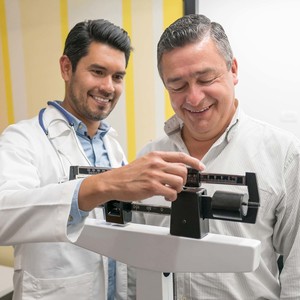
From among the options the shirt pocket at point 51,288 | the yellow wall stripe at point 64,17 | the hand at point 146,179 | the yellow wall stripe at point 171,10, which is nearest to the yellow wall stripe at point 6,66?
the yellow wall stripe at point 64,17

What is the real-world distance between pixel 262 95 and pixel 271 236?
133 cm

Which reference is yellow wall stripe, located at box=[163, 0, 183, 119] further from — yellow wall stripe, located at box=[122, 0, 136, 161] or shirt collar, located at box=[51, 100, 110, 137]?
shirt collar, located at box=[51, 100, 110, 137]

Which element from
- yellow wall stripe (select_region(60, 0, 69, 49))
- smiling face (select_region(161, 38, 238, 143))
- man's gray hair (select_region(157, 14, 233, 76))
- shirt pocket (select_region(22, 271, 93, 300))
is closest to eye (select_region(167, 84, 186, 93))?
smiling face (select_region(161, 38, 238, 143))

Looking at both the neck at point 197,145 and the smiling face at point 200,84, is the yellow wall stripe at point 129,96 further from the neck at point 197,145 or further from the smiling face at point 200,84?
the smiling face at point 200,84

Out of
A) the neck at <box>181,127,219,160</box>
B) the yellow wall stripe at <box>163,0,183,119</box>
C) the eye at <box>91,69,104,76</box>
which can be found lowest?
the neck at <box>181,127,219,160</box>

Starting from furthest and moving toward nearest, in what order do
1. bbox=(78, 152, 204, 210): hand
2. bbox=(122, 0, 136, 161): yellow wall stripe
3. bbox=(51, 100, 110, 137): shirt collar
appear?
bbox=(122, 0, 136, 161): yellow wall stripe, bbox=(51, 100, 110, 137): shirt collar, bbox=(78, 152, 204, 210): hand

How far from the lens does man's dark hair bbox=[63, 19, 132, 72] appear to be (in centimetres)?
146

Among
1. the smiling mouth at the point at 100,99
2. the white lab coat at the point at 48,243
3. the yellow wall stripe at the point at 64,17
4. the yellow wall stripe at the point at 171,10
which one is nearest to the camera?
the white lab coat at the point at 48,243

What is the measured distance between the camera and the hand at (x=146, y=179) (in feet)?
2.26

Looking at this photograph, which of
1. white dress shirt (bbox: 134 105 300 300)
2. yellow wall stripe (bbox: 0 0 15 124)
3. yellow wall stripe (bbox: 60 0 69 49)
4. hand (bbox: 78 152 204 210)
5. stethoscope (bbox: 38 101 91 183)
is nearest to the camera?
hand (bbox: 78 152 204 210)

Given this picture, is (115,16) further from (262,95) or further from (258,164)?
(258,164)

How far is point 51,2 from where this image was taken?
2.34 m

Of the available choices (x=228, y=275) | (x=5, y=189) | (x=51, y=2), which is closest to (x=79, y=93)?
(x=5, y=189)

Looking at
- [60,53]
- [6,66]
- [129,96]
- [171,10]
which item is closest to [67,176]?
[129,96]
